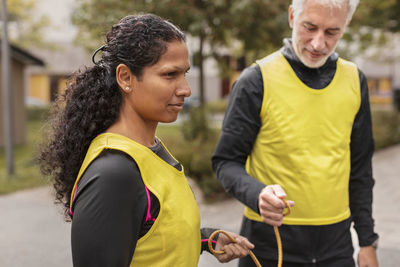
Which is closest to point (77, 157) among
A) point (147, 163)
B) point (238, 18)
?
point (147, 163)

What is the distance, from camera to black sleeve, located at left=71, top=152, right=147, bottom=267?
1.15 m

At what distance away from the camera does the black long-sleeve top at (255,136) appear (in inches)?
76.9

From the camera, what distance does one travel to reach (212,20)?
9.95 m

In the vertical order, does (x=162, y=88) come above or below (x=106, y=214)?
above

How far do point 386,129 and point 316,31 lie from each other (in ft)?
42.7

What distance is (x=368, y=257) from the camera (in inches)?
84.1

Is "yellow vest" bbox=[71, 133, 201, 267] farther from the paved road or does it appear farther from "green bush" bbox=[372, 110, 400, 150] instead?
"green bush" bbox=[372, 110, 400, 150]

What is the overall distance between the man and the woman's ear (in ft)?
2.32


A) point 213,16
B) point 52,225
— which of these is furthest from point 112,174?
point 213,16

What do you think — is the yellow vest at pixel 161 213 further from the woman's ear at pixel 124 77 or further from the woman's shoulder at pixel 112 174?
the woman's ear at pixel 124 77

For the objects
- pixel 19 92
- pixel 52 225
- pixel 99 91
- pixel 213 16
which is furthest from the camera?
pixel 19 92

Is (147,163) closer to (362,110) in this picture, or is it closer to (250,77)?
(250,77)

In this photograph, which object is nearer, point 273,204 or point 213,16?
point 273,204

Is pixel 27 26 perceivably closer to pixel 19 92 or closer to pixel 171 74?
pixel 19 92
